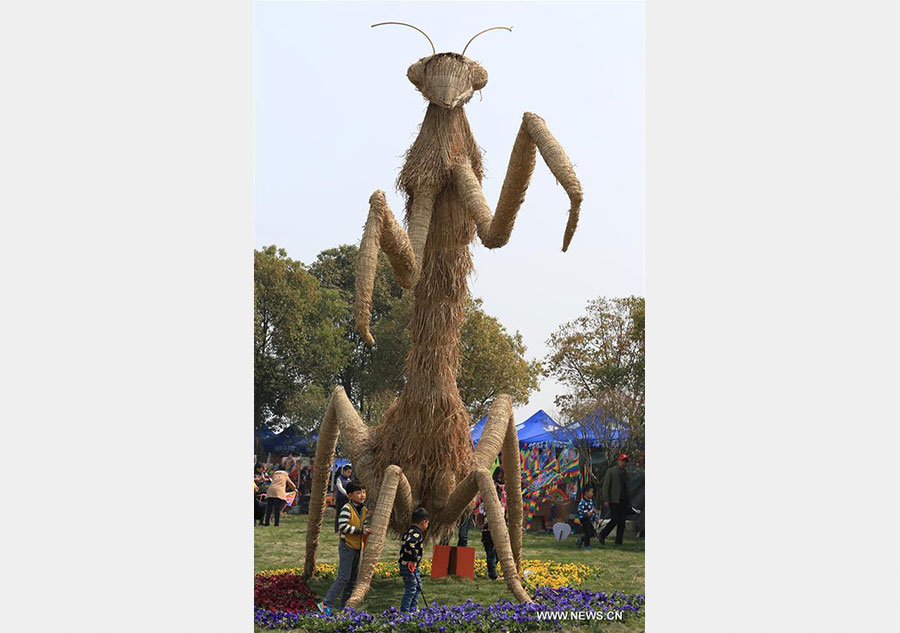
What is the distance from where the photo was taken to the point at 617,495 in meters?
11.2

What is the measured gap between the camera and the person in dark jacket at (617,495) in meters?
11.1

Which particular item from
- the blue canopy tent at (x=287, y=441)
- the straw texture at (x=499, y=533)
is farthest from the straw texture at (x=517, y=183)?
the blue canopy tent at (x=287, y=441)

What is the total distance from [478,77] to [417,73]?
494 mm

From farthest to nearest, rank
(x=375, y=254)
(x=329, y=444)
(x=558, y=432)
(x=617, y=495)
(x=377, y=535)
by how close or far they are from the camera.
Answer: (x=558, y=432), (x=617, y=495), (x=329, y=444), (x=377, y=535), (x=375, y=254)

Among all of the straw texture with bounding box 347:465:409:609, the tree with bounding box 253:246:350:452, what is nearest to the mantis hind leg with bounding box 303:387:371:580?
the straw texture with bounding box 347:465:409:609

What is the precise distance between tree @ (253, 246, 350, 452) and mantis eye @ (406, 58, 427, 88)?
29.0 ft

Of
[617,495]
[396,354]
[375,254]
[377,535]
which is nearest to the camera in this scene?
[375,254]

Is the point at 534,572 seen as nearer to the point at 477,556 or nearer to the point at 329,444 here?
the point at 477,556

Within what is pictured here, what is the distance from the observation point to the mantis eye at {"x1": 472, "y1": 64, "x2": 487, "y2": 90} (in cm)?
738

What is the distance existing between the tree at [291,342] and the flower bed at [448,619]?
901cm

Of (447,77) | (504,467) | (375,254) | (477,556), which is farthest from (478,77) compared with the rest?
(477,556)

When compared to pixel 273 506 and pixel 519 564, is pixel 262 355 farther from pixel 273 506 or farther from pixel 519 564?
pixel 519 564

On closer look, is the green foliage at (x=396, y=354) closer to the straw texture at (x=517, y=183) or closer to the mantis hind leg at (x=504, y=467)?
the mantis hind leg at (x=504, y=467)

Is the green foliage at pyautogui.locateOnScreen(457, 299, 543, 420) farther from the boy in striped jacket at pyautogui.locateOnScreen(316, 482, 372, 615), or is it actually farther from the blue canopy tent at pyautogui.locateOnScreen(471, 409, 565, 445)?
the boy in striped jacket at pyautogui.locateOnScreen(316, 482, 372, 615)
